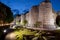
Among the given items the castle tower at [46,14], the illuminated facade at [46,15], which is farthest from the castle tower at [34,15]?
the castle tower at [46,14]

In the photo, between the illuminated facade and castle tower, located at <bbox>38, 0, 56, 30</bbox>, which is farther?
castle tower, located at <bbox>38, 0, 56, 30</bbox>

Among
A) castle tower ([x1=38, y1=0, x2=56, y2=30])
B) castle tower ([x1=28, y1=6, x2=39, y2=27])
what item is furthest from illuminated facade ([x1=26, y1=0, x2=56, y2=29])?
castle tower ([x1=28, y1=6, x2=39, y2=27])

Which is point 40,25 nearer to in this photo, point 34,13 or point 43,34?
point 34,13

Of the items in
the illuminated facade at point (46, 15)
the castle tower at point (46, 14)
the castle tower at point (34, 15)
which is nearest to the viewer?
the illuminated facade at point (46, 15)

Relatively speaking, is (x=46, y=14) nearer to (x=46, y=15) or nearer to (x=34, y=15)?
(x=46, y=15)

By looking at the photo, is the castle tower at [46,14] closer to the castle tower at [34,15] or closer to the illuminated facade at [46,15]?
the illuminated facade at [46,15]

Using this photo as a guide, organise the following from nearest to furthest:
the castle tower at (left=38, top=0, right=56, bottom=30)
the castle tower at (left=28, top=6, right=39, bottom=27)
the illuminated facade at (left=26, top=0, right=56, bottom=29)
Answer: the illuminated facade at (left=26, top=0, right=56, bottom=29) < the castle tower at (left=38, top=0, right=56, bottom=30) < the castle tower at (left=28, top=6, right=39, bottom=27)

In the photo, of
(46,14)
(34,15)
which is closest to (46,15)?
(46,14)

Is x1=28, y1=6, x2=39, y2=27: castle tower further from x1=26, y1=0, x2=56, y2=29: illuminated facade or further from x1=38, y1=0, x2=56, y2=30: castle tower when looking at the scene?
x1=38, y1=0, x2=56, y2=30: castle tower

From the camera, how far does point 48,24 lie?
26047mm

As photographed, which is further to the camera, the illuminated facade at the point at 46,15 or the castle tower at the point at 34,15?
the castle tower at the point at 34,15

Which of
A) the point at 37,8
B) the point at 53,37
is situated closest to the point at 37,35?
the point at 53,37

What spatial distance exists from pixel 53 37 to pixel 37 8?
17.5m

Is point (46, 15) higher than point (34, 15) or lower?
lower
